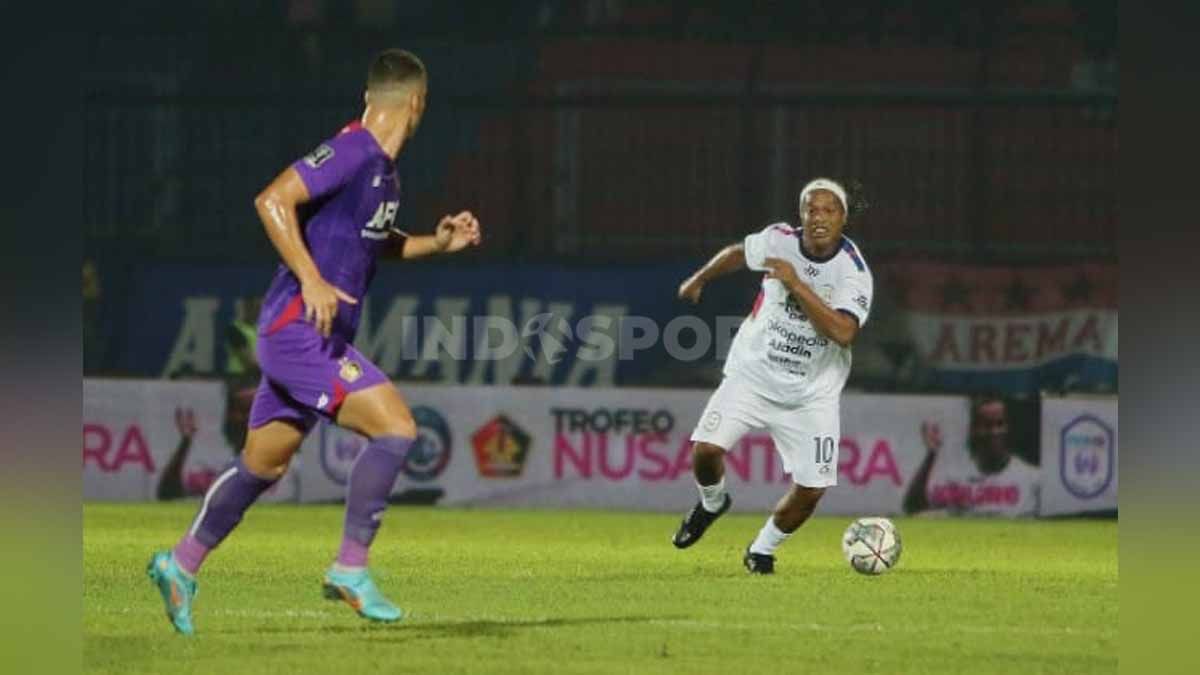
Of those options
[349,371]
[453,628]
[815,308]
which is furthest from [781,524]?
[349,371]

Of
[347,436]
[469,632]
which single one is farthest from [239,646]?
[347,436]

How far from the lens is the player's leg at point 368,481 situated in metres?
8.62

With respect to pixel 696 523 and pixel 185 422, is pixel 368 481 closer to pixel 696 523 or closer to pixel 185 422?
pixel 696 523

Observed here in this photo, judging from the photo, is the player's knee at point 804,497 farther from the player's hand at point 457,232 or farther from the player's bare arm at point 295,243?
the player's bare arm at point 295,243

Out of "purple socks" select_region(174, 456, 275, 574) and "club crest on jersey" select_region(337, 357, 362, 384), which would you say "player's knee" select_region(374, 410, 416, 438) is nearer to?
"club crest on jersey" select_region(337, 357, 362, 384)

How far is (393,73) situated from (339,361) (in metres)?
1.09

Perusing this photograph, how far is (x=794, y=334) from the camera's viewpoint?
11.8 metres

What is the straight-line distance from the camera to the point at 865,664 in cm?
825

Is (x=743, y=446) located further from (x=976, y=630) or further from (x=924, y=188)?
(x=976, y=630)

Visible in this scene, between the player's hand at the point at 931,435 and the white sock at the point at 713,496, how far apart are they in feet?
18.0

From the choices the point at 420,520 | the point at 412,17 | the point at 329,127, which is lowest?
the point at 420,520

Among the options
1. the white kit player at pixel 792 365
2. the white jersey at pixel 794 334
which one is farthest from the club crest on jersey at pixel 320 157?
the white jersey at pixel 794 334

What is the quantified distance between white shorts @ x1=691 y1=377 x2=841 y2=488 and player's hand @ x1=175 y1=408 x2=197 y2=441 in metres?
6.55

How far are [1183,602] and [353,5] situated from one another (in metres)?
14.7
